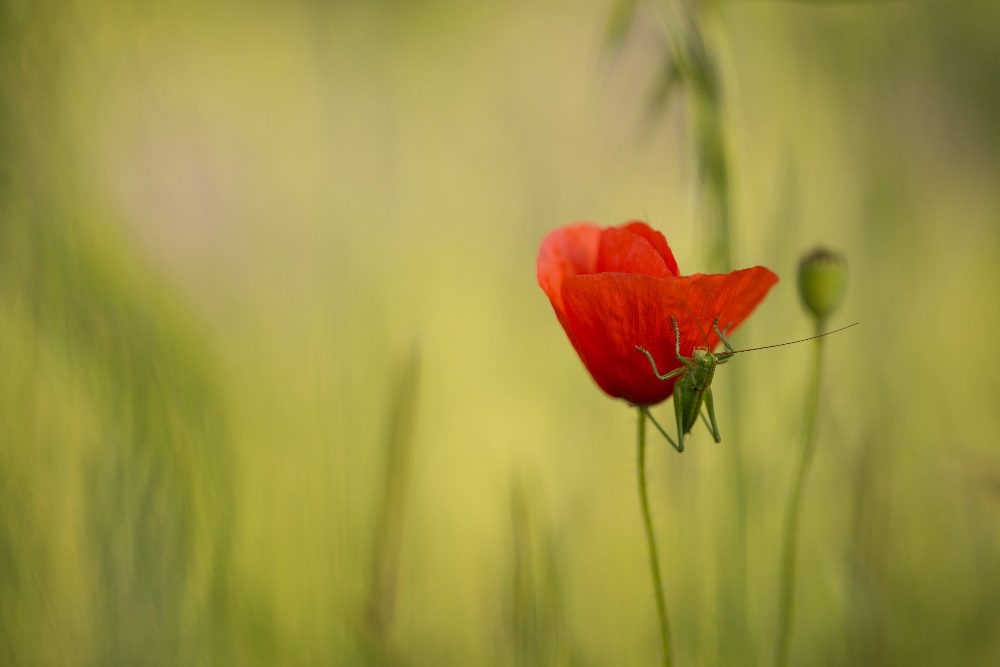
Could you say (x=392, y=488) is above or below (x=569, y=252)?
below

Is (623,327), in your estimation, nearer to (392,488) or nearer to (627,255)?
(627,255)

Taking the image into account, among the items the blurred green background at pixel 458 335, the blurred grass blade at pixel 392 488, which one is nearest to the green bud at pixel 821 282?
the blurred green background at pixel 458 335

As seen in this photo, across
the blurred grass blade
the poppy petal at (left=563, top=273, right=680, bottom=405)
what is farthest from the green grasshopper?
the blurred grass blade

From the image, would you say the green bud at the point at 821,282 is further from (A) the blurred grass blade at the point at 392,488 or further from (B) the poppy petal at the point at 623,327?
(A) the blurred grass blade at the point at 392,488

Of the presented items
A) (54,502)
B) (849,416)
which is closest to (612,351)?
(54,502)

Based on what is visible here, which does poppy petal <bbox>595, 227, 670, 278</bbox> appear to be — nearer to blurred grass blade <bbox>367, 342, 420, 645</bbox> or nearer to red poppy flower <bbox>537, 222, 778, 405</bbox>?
red poppy flower <bbox>537, 222, 778, 405</bbox>

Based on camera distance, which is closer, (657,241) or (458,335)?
(657,241)

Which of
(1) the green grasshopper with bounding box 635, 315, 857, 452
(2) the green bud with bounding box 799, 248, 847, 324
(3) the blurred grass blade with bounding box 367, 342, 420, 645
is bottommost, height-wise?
(3) the blurred grass blade with bounding box 367, 342, 420, 645

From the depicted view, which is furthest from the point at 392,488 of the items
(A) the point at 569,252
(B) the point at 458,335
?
(B) the point at 458,335
